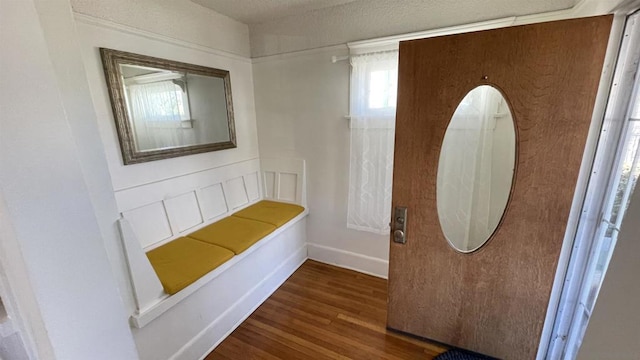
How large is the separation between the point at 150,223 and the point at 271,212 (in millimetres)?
1008

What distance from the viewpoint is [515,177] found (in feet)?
4.60

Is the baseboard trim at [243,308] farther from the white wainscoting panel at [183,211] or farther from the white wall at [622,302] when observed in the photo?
the white wall at [622,302]

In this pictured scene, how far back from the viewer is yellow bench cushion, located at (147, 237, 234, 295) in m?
1.56

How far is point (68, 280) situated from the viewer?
564mm

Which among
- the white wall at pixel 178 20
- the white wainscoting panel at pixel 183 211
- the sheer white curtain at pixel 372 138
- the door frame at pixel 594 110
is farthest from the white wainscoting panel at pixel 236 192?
the door frame at pixel 594 110

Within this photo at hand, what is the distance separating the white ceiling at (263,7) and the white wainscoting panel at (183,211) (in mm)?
1566

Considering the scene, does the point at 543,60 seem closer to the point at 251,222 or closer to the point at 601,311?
the point at 601,311

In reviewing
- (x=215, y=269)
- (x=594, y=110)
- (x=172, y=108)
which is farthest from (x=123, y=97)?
(x=594, y=110)

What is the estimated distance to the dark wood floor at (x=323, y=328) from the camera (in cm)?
175

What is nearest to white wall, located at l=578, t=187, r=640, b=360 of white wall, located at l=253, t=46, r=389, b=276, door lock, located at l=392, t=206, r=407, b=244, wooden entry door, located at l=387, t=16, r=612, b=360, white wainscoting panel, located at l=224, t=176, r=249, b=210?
wooden entry door, located at l=387, t=16, r=612, b=360

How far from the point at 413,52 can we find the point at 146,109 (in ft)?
5.91

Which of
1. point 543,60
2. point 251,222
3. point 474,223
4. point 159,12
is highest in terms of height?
point 159,12

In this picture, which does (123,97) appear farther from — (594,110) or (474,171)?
(594,110)

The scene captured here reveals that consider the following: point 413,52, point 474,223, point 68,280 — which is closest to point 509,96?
point 413,52
